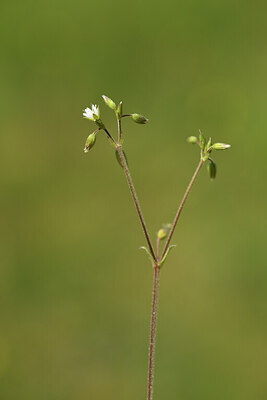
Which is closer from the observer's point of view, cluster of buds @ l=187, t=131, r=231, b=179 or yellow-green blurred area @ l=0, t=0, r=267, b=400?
cluster of buds @ l=187, t=131, r=231, b=179

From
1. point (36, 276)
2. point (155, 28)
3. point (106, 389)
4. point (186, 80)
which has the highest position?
point (155, 28)

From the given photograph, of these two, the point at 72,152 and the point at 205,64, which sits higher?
the point at 205,64

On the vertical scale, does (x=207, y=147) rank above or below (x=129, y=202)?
above

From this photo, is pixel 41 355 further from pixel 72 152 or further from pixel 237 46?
pixel 237 46

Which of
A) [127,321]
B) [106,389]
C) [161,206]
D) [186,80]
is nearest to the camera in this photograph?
[106,389]

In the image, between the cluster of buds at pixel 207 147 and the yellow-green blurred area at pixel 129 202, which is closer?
the cluster of buds at pixel 207 147

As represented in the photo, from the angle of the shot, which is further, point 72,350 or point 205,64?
point 205,64

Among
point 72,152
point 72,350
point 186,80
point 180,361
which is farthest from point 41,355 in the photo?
point 186,80

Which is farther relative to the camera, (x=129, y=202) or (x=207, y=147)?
(x=129, y=202)
